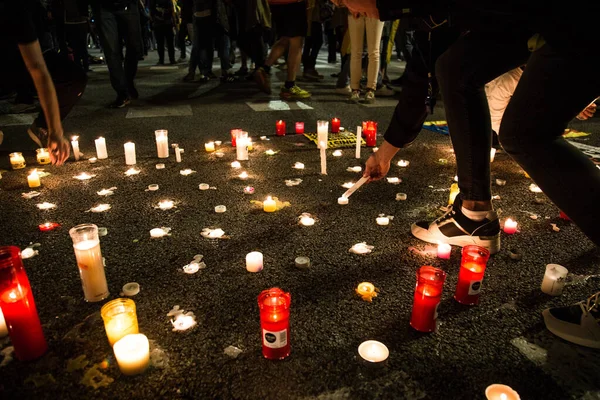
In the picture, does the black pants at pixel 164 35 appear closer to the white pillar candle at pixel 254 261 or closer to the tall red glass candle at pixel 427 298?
the white pillar candle at pixel 254 261

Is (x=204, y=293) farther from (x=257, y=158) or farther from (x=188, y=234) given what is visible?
(x=257, y=158)

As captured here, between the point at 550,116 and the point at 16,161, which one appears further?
the point at 16,161

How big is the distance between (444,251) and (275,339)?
43.9 inches

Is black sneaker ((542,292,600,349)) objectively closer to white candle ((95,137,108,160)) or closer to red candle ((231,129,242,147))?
red candle ((231,129,242,147))

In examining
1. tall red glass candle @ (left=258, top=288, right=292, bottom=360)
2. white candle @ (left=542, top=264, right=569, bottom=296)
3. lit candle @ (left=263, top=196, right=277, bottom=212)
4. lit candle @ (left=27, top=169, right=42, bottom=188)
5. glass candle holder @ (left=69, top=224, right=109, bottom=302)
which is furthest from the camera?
lit candle @ (left=27, top=169, right=42, bottom=188)

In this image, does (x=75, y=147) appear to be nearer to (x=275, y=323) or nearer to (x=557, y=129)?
(x=275, y=323)

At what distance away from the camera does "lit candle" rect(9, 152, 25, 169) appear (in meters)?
3.42

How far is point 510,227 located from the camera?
2.39m

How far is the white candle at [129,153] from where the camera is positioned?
11.5 feet

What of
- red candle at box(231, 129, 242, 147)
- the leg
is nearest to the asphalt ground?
red candle at box(231, 129, 242, 147)

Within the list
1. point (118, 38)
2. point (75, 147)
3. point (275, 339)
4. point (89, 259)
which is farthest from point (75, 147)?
point (275, 339)

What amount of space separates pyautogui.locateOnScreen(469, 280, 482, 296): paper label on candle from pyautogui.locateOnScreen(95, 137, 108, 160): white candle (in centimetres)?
323

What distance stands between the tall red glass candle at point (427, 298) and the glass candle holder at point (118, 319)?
1045 mm

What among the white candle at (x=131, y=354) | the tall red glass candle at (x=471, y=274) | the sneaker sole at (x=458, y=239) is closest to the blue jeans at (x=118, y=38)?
the sneaker sole at (x=458, y=239)
